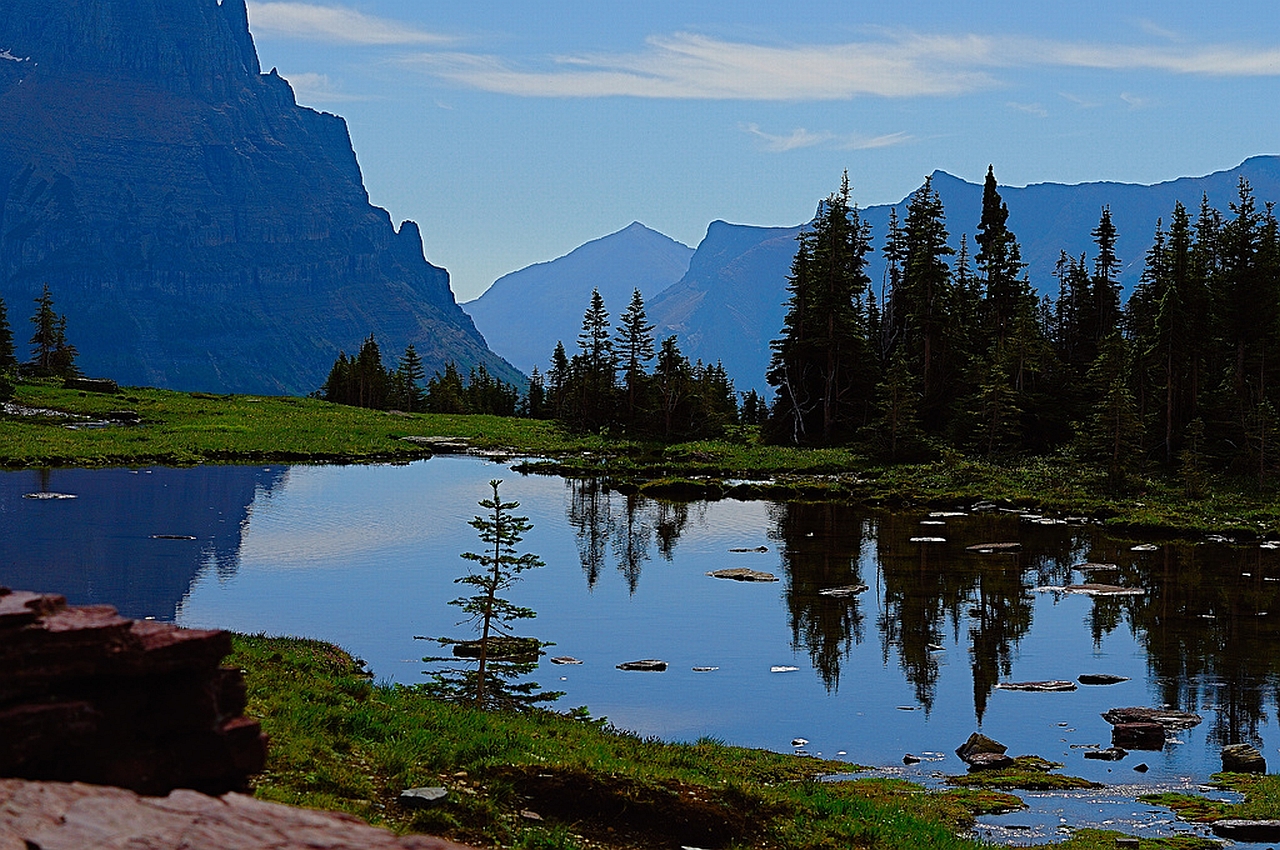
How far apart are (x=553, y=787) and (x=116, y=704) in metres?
7.02

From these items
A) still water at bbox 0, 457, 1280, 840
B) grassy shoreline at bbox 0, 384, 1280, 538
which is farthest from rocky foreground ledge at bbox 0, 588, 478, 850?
grassy shoreline at bbox 0, 384, 1280, 538

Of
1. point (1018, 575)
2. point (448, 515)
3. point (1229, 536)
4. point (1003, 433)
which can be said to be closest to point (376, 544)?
point (448, 515)

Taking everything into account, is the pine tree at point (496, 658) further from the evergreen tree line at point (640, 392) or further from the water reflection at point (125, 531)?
the evergreen tree line at point (640, 392)

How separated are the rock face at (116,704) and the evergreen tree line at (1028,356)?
56840 mm

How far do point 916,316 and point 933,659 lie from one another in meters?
63.7

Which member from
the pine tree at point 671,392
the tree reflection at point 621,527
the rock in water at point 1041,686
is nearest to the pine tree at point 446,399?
the pine tree at point 671,392

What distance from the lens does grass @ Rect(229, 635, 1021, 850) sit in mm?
11836

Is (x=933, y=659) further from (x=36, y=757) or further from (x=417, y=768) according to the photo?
(x=36, y=757)

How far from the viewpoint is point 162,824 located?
588cm

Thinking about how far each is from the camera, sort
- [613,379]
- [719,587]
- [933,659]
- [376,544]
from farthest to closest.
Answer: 1. [613,379]
2. [376,544]
3. [719,587]
4. [933,659]

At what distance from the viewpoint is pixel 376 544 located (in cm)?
4216

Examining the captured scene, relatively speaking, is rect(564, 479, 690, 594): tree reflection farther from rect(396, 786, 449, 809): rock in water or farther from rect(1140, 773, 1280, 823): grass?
rect(396, 786, 449, 809): rock in water

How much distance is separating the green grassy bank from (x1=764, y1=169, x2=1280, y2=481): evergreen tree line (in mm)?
47000

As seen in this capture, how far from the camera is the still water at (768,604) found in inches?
887
